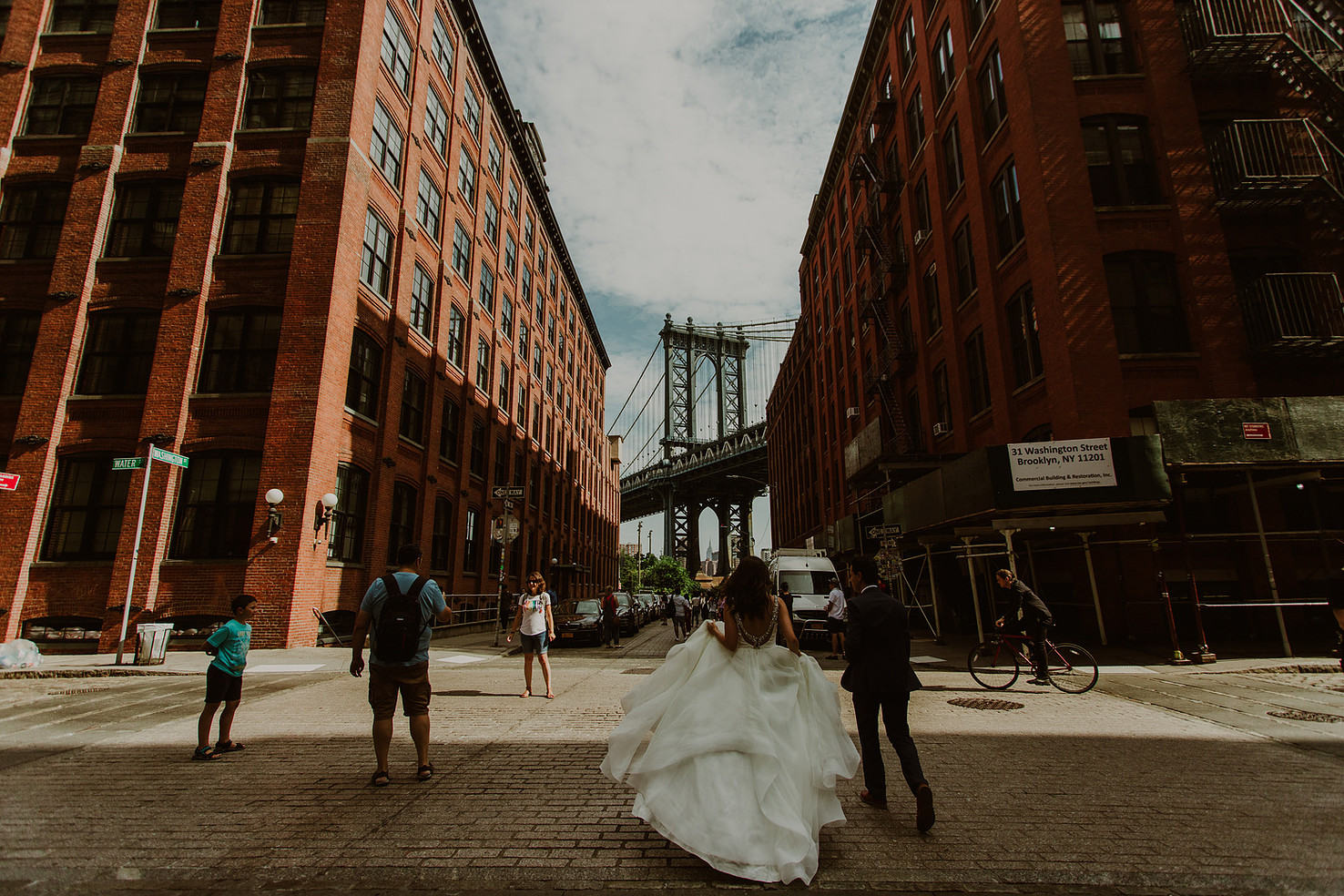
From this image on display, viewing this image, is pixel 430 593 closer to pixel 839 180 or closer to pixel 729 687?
pixel 729 687

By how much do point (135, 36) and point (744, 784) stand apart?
28.0 meters

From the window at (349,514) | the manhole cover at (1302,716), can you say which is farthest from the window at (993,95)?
the window at (349,514)

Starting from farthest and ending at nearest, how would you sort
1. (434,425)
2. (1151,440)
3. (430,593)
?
(434,425)
(1151,440)
(430,593)

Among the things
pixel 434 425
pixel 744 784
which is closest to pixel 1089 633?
pixel 744 784

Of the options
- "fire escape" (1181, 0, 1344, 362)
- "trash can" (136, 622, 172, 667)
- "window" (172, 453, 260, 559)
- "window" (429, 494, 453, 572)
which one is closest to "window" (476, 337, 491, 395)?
"window" (429, 494, 453, 572)

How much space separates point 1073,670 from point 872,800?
7.06 m

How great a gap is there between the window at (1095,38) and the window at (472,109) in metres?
22.2

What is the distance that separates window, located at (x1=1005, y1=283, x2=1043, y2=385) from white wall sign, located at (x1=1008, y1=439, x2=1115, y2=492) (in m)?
5.03

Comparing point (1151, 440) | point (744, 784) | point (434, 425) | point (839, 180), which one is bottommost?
point (744, 784)

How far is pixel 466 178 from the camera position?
94.3ft

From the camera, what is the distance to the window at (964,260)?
20734 millimetres

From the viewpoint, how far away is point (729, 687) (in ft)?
13.8

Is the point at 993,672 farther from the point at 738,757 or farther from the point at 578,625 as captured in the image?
the point at 578,625

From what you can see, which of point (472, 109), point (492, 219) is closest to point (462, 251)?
point (492, 219)
